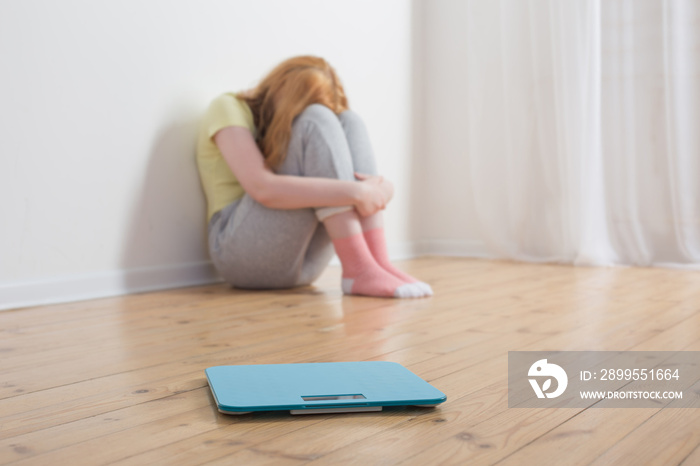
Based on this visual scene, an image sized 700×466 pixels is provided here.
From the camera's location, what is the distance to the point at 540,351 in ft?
3.74

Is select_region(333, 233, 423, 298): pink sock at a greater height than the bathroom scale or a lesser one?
lesser

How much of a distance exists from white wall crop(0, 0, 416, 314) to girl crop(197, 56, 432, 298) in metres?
0.13

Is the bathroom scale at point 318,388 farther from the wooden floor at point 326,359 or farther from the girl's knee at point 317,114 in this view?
the girl's knee at point 317,114

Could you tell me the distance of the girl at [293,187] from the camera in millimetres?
1788

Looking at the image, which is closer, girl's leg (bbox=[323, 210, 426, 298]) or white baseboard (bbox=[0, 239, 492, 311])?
white baseboard (bbox=[0, 239, 492, 311])

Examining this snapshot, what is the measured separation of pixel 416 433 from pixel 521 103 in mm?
2272

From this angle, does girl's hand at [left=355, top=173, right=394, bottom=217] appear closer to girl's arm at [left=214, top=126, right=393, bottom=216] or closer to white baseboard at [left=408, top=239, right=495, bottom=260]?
girl's arm at [left=214, top=126, right=393, bottom=216]

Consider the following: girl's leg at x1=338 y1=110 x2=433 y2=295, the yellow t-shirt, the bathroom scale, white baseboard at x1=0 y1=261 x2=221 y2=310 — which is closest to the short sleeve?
the yellow t-shirt

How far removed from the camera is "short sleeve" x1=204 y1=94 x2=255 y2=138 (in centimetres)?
185
